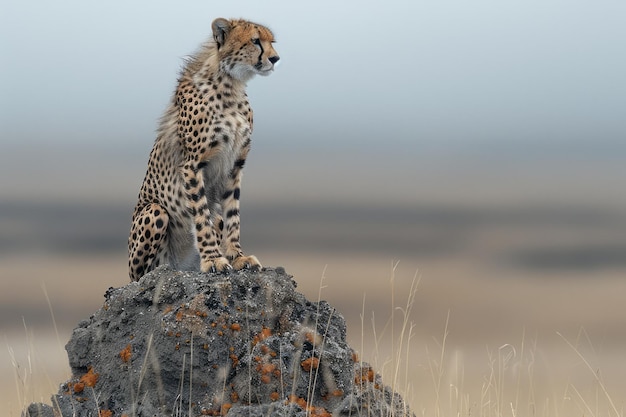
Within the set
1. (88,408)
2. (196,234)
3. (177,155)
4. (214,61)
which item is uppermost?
(214,61)

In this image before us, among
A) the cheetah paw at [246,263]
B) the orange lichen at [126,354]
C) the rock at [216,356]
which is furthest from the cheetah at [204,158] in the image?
the orange lichen at [126,354]

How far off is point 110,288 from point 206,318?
2.82 ft

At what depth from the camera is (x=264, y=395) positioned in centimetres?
489

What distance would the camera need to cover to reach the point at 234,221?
633 centimetres

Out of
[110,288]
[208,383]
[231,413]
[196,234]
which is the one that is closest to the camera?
[231,413]

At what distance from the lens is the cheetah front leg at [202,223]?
5.93 m

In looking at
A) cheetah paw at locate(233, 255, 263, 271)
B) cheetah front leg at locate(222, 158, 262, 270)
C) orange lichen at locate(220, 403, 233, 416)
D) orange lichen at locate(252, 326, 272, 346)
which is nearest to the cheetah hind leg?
cheetah front leg at locate(222, 158, 262, 270)

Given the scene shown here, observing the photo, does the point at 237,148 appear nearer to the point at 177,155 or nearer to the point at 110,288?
the point at 177,155

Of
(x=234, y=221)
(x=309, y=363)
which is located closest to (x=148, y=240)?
(x=234, y=221)

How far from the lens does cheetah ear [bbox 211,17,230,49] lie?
6328 mm

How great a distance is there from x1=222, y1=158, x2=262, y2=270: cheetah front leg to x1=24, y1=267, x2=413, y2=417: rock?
41cm

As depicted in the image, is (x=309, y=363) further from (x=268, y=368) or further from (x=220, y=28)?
(x=220, y=28)

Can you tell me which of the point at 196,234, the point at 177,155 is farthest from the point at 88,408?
the point at 177,155

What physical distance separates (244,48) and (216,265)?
5.03 ft
